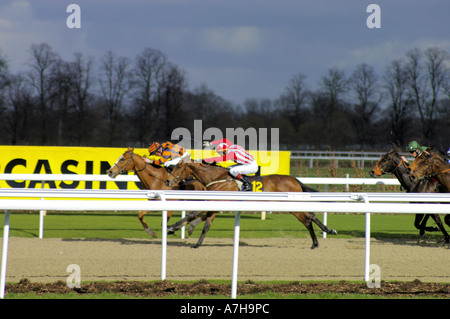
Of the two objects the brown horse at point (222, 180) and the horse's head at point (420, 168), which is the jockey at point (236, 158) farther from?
the horse's head at point (420, 168)

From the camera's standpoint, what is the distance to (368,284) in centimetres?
466

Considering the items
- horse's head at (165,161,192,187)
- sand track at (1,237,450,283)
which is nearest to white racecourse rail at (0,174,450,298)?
sand track at (1,237,450,283)

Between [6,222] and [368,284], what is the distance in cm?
291

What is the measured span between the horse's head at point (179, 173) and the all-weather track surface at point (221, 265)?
0.89m

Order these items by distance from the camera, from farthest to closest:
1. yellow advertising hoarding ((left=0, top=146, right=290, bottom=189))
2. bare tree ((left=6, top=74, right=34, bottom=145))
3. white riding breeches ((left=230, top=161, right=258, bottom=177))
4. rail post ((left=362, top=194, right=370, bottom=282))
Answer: bare tree ((left=6, top=74, right=34, bottom=145))
yellow advertising hoarding ((left=0, top=146, right=290, bottom=189))
white riding breeches ((left=230, top=161, right=258, bottom=177))
rail post ((left=362, top=194, right=370, bottom=282))

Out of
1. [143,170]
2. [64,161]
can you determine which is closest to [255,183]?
[143,170]

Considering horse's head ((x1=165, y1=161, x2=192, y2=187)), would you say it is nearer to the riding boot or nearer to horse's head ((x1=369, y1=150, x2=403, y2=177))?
the riding boot

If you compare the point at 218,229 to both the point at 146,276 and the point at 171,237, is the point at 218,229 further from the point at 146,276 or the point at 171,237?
the point at 146,276

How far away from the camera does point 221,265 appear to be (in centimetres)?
591

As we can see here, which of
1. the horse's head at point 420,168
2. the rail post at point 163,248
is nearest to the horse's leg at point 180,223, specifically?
the rail post at point 163,248

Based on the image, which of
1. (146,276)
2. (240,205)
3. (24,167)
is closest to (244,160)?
(146,276)

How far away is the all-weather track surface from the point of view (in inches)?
180

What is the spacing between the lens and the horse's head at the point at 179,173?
312 inches

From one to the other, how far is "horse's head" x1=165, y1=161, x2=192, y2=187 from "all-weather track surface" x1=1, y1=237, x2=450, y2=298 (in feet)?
2.93
